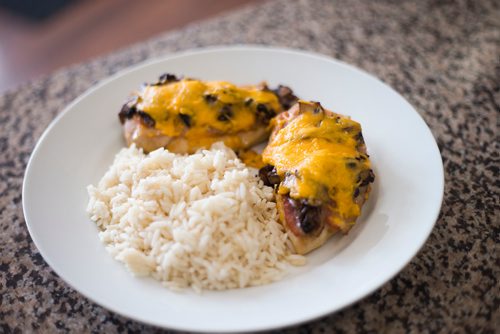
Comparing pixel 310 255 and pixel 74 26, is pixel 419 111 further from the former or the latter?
pixel 74 26

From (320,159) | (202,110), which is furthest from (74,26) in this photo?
(320,159)

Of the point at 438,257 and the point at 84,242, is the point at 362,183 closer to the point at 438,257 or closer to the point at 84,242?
the point at 438,257

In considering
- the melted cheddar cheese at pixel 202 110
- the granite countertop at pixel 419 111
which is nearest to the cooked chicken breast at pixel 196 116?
the melted cheddar cheese at pixel 202 110

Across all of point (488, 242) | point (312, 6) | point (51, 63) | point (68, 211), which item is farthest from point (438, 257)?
point (51, 63)

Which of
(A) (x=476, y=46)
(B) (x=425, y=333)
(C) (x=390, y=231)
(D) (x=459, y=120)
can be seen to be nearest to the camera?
Answer: (B) (x=425, y=333)

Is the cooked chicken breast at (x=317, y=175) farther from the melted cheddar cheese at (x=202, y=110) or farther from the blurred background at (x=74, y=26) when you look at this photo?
the blurred background at (x=74, y=26)
